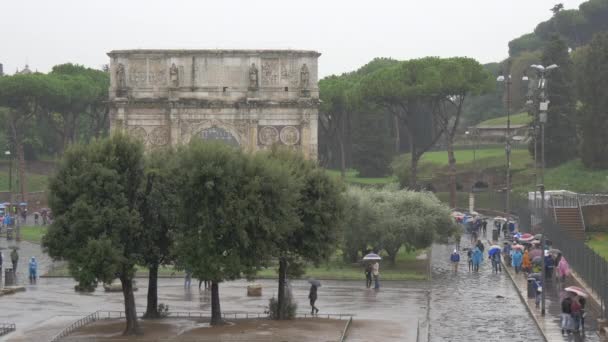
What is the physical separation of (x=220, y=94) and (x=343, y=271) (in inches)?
1022

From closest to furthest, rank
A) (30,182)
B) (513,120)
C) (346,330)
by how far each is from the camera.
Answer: (346,330) < (30,182) < (513,120)

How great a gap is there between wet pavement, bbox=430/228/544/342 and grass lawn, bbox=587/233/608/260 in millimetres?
4829

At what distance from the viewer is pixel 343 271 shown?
170 feet

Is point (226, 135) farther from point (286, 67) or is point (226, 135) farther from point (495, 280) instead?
point (495, 280)

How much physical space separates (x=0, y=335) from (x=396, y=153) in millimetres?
82933

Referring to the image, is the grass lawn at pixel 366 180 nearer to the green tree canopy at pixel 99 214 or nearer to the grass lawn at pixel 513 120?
the grass lawn at pixel 513 120

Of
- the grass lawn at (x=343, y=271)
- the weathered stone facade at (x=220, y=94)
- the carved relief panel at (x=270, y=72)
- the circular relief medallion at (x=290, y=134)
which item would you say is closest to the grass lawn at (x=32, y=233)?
the weathered stone facade at (x=220, y=94)

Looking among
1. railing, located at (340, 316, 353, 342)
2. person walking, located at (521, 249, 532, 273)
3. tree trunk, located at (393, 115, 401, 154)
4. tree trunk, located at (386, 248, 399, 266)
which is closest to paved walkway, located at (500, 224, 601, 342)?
person walking, located at (521, 249, 532, 273)

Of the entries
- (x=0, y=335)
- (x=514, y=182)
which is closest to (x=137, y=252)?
(x=0, y=335)

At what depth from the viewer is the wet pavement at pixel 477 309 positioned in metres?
34.4

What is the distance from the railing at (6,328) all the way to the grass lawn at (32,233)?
89.3 feet

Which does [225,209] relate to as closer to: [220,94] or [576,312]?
[576,312]

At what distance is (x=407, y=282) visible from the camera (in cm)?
4847

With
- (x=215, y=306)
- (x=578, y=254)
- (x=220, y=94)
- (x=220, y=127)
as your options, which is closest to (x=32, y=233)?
(x=220, y=127)
